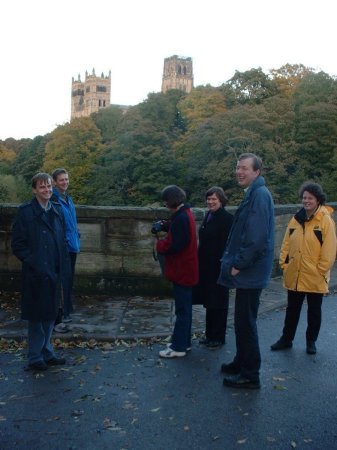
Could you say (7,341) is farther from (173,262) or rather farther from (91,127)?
(91,127)

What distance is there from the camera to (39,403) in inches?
171

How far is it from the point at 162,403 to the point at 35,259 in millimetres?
1774

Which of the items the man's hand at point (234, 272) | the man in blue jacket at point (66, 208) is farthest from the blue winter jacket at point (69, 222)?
the man's hand at point (234, 272)

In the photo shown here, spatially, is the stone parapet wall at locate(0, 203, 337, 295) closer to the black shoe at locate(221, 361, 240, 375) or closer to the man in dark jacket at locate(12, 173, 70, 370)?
the man in dark jacket at locate(12, 173, 70, 370)

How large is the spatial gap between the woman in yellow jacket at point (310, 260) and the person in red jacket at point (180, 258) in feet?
3.37

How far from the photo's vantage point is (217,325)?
596 cm

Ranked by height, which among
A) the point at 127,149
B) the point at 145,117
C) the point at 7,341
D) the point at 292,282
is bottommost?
the point at 7,341

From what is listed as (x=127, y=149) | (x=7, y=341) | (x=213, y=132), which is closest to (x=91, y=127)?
(x=127, y=149)

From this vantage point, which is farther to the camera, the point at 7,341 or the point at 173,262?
the point at 7,341

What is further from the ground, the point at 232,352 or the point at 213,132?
the point at 213,132

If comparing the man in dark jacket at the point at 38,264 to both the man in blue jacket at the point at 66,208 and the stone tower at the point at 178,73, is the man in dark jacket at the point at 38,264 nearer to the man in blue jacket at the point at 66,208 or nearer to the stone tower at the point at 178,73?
the man in blue jacket at the point at 66,208

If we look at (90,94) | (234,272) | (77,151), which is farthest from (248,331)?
(90,94)

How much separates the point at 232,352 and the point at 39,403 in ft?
7.10

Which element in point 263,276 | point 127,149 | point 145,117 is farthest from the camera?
point 145,117
